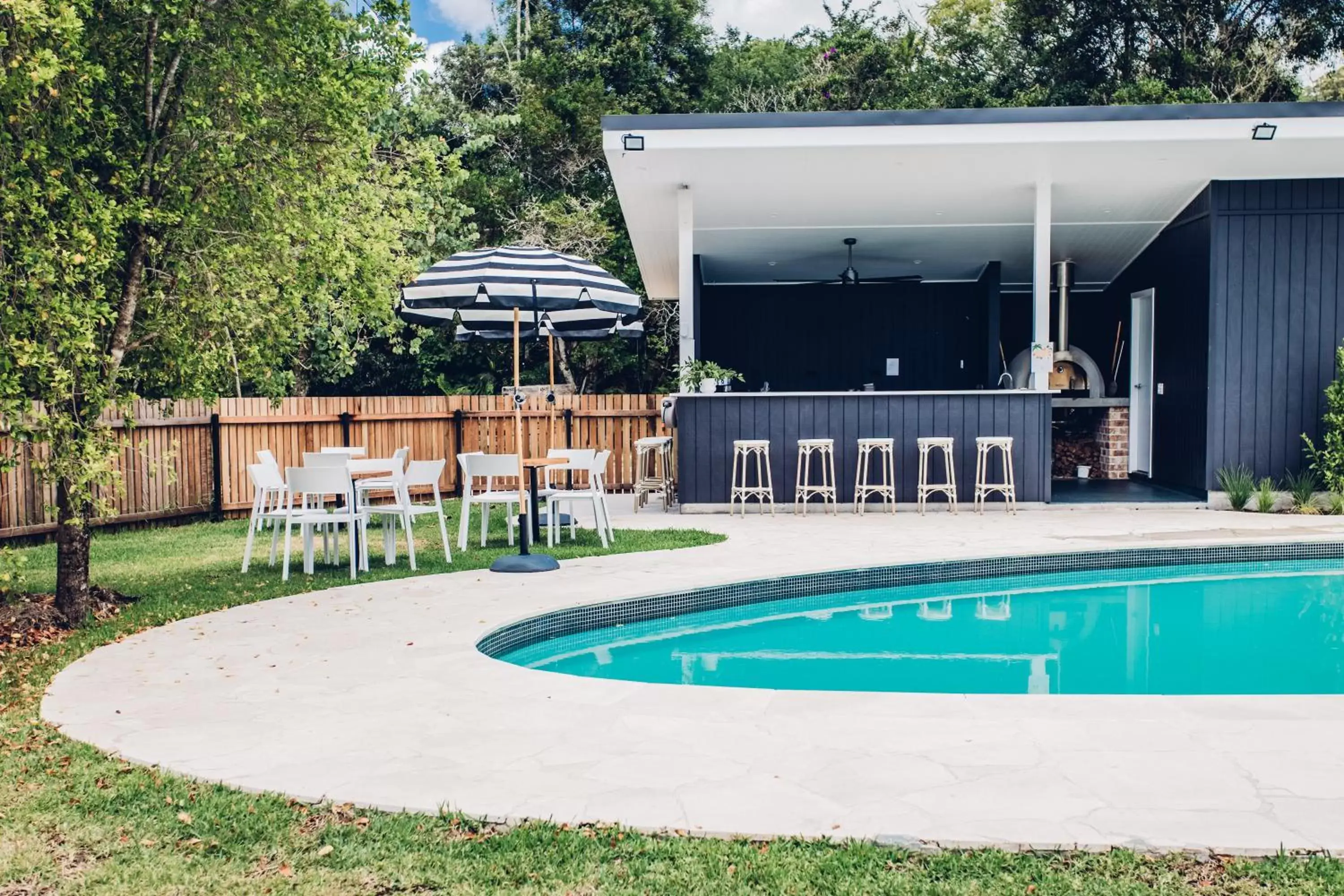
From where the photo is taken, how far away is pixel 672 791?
120 inches

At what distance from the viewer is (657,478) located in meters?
13.2

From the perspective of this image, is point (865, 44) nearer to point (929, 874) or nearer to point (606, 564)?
point (606, 564)

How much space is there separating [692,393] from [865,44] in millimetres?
14899

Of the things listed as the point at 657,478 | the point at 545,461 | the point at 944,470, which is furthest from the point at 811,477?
the point at 545,461

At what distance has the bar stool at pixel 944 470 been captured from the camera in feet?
34.6

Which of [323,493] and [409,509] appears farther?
[409,509]

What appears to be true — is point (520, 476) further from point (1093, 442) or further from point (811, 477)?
point (1093, 442)

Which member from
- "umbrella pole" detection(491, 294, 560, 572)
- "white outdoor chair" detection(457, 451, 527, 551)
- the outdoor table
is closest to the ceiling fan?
the outdoor table

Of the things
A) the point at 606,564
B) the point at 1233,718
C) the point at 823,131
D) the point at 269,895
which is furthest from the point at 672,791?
the point at 823,131

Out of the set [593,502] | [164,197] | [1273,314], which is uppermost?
[164,197]

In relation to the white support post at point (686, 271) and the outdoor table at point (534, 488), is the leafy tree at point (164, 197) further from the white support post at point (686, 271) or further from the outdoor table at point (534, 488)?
the white support post at point (686, 271)

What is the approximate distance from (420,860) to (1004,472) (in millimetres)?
9216

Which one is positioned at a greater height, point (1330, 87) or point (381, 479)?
point (1330, 87)

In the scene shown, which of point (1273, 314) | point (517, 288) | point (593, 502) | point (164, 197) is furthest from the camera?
point (1273, 314)
